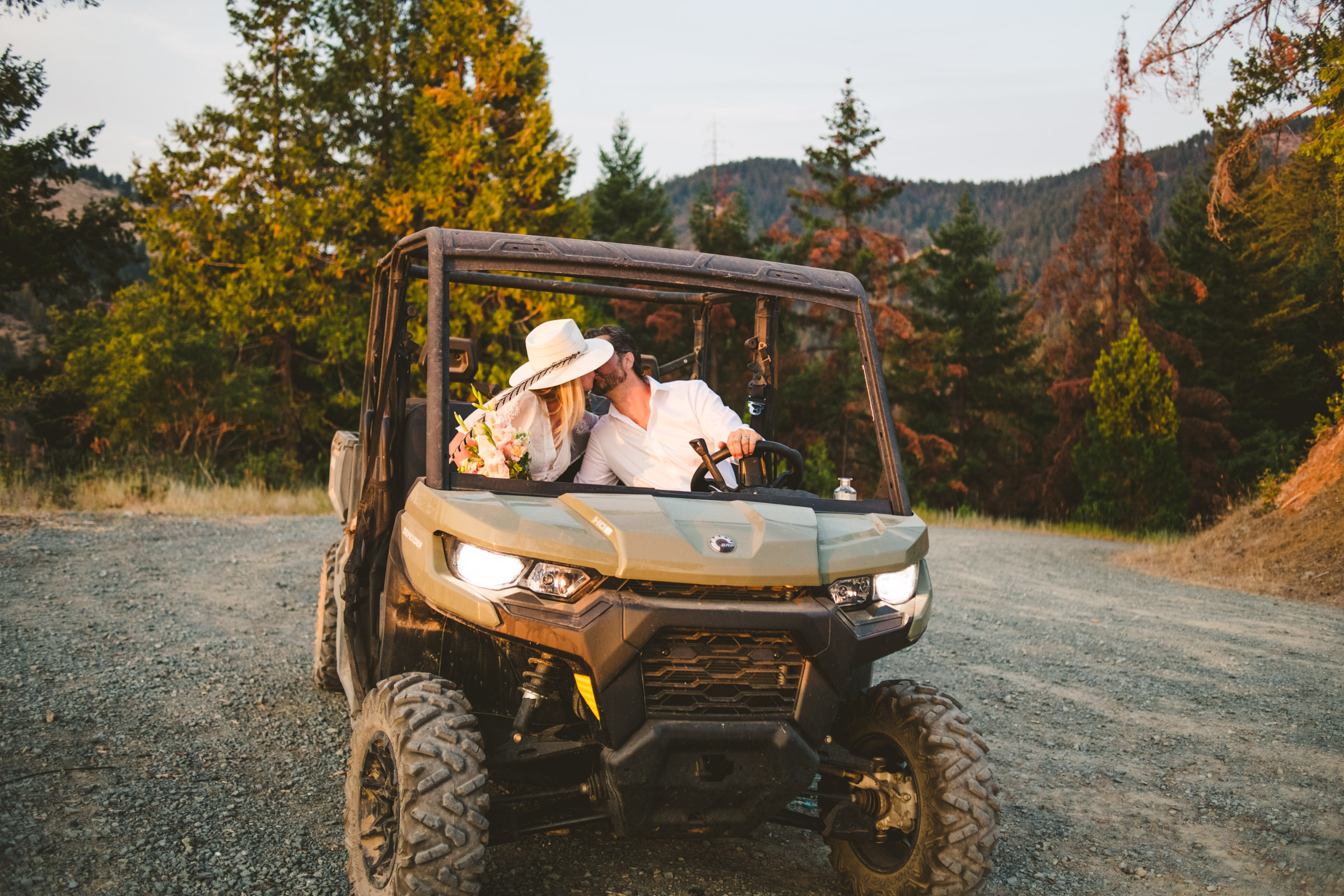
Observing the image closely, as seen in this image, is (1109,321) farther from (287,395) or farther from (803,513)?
(803,513)

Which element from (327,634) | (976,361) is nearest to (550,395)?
(327,634)

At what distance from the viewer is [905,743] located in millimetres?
3199

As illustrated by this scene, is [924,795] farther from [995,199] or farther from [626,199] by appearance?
[995,199]

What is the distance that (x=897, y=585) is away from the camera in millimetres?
3162

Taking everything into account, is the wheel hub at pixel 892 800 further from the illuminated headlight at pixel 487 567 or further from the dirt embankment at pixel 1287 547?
the dirt embankment at pixel 1287 547

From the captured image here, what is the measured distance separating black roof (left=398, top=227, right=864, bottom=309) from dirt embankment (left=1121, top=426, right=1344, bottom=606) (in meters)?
9.50

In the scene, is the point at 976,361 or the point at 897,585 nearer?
the point at 897,585

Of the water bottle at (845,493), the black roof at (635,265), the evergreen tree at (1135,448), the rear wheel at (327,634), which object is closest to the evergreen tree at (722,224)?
the evergreen tree at (1135,448)

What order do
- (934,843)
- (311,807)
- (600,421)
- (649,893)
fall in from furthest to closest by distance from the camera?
(600,421) → (311,807) → (649,893) → (934,843)

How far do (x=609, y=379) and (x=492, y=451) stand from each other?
0.95 metres

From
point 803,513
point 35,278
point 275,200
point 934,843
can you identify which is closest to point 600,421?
point 803,513

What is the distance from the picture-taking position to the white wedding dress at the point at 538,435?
3658 millimetres

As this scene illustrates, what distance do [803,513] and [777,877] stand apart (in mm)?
1400

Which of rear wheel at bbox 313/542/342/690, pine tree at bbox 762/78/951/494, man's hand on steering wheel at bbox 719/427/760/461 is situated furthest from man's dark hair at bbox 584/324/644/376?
pine tree at bbox 762/78/951/494
